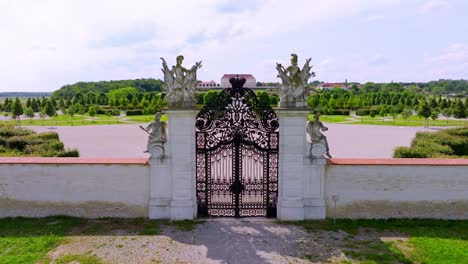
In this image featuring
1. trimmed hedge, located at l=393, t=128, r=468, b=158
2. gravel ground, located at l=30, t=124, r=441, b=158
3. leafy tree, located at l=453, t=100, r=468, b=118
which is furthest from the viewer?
leafy tree, located at l=453, t=100, r=468, b=118

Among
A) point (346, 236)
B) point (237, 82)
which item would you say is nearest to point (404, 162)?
point (346, 236)

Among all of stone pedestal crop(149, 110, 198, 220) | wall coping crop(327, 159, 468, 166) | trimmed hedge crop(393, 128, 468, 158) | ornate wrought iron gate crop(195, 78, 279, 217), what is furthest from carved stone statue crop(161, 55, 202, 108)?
trimmed hedge crop(393, 128, 468, 158)

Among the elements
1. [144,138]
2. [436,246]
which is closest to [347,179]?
[436,246]

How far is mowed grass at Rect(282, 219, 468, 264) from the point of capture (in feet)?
24.1

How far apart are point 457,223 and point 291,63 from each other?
576 centimetres

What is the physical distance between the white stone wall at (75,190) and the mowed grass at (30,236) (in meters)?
0.31

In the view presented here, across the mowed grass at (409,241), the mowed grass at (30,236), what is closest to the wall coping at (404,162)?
the mowed grass at (409,241)

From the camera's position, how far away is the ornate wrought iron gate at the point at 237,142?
9.23m

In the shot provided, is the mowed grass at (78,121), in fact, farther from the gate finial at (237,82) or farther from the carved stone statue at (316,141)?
the carved stone statue at (316,141)

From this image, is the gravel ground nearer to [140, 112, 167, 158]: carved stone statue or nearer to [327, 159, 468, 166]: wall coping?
[327, 159, 468, 166]: wall coping

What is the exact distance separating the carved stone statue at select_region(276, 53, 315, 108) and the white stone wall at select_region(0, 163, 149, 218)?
3984mm

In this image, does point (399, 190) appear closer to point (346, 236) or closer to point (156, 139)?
point (346, 236)

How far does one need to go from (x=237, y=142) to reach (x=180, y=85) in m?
2.03

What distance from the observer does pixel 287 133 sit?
9.12 meters
